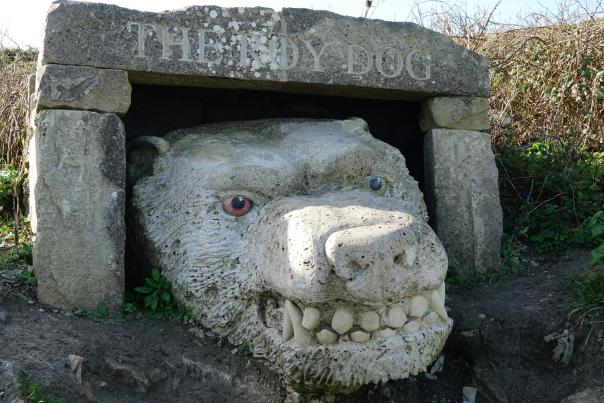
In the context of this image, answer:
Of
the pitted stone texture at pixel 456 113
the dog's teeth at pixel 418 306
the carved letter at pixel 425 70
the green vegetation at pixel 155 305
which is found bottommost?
the green vegetation at pixel 155 305

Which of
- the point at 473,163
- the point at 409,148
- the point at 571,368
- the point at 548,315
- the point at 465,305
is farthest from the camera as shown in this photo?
the point at 409,148

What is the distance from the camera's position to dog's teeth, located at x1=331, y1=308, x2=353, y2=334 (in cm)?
279

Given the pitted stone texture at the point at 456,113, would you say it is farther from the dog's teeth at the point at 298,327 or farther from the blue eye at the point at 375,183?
the dog's teeth at the point at 298,327

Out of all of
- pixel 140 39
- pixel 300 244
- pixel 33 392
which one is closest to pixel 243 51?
pixel 140 39

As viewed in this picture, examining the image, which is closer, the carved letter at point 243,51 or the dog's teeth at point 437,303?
the dog's teeth at point 437,303

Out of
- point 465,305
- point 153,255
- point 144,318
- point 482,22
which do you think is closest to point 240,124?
point 153,255

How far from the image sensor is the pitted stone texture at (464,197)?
4.38 metres

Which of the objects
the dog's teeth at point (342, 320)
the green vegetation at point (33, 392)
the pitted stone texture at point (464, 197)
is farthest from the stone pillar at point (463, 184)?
the green vegetation at point (33, 392)

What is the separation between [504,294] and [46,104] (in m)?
2.61

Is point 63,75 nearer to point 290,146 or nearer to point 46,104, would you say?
point 46,104

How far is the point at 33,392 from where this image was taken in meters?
2.70

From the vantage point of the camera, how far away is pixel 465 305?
3977mm

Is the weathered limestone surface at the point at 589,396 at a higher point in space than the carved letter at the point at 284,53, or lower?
lower

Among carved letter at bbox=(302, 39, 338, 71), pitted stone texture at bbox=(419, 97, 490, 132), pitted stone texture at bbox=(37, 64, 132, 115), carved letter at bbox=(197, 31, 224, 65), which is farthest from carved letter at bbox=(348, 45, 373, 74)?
pitted stone texture at bbox=(37, 64, 132, 115)
